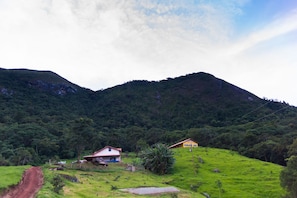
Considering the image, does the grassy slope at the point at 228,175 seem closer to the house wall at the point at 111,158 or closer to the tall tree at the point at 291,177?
the tall tree at the point at 291,177

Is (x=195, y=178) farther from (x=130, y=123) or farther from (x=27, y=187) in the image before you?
(x=130, y=123)

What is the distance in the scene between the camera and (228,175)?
6512cm

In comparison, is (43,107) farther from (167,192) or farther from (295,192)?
(295,192)

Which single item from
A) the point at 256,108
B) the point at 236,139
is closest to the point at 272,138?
the point at 236,139

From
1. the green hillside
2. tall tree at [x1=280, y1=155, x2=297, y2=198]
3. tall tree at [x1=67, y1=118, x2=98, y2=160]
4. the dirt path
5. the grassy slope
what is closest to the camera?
the dirt path

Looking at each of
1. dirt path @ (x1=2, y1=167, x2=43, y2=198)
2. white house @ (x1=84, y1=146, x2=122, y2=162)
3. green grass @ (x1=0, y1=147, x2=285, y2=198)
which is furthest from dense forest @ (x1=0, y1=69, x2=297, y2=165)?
dirt path @ (x1=2, y1=167, x2=43, y2=198)

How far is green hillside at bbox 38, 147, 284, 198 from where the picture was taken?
152 feet

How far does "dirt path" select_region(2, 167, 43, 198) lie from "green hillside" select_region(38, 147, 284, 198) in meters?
1.48

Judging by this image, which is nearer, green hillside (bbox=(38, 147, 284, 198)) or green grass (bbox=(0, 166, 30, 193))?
green grass (bbox=(0, 166, 30, 193))

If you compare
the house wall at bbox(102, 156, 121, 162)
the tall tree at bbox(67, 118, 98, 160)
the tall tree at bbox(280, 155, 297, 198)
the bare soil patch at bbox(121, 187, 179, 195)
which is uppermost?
the tall tree at bbox(67, 118, 98, 160)

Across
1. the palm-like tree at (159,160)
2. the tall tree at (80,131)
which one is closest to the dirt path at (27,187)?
the tall tree at (80,131)

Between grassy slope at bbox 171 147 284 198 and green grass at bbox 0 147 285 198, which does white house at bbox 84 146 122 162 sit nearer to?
green grass at bbox 0 147 285 198

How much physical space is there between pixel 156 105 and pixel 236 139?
8958cm

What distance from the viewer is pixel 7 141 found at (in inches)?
3848
